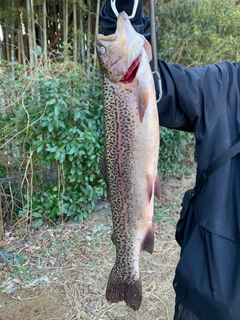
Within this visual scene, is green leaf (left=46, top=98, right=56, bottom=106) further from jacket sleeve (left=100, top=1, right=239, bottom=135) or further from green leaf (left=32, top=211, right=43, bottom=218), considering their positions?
jacket sleeve (left=100, top=1, right=239, bottom=135)

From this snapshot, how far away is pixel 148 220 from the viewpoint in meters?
1.50

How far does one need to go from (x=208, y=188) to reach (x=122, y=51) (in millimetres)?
725

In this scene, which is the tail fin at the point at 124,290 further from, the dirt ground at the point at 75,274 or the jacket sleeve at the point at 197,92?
the dirt ground at the point at 75,274

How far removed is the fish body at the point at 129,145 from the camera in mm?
1301

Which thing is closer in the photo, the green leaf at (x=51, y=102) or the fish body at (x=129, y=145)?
the fish body at (x=129, y=145)

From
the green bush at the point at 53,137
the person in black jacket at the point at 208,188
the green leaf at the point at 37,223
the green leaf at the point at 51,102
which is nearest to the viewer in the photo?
the person in black jacket at the point at 208,188

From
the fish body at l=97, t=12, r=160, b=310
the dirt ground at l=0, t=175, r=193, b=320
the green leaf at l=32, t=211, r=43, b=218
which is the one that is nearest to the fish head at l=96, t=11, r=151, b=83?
the fish body at l=97, t=12, r=160, b=310

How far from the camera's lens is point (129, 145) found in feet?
4.67

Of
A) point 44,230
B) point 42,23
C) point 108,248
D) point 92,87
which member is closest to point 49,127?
point 92,87

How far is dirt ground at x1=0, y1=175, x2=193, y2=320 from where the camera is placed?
2.92 metres

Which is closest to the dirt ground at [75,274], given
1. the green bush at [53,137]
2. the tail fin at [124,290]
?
the green bush at [53,137]

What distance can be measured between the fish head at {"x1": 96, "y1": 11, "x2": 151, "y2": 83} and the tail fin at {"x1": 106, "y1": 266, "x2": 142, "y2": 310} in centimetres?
106

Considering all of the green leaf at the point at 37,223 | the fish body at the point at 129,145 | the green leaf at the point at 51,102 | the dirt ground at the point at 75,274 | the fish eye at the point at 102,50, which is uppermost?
the fish eye at the point at 102,50

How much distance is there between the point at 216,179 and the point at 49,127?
2.73 m
